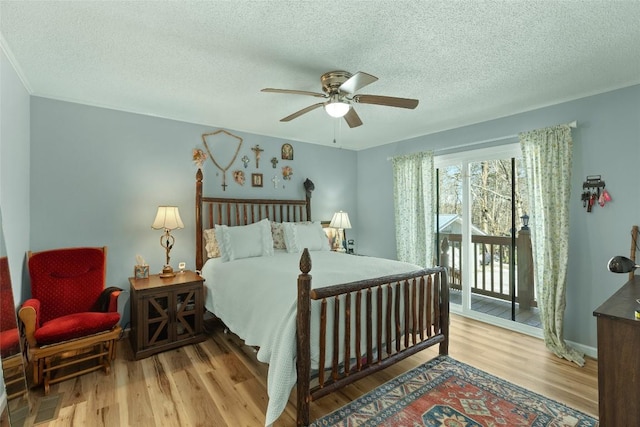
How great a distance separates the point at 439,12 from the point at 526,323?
3404mm

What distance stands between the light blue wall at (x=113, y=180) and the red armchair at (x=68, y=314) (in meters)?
0.29

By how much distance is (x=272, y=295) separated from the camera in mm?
2262

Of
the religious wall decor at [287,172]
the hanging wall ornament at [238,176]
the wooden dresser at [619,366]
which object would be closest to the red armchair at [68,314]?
the hanging wall ornament at [238,176]

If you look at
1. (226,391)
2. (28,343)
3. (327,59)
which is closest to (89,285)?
(28,343)

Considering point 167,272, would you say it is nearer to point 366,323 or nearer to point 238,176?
point 238,176

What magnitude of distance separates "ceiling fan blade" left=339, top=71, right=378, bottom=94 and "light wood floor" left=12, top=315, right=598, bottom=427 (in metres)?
2.24

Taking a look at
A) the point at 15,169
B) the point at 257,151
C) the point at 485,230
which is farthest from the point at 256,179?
the point at 485,230

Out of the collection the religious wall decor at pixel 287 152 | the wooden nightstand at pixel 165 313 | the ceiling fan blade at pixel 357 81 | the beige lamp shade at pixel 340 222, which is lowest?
the wooden nightstand at pixel 165 313

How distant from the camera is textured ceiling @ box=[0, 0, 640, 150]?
1.65 metres

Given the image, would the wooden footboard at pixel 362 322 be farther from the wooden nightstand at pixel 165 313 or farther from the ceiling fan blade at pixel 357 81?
the wooden nightstand at pixel 165 313

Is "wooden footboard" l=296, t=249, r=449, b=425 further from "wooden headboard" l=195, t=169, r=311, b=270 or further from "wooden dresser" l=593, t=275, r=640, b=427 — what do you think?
"wooden headboard" l=195, t=169, r=311, b=270

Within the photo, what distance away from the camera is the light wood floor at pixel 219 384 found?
1.99 meters

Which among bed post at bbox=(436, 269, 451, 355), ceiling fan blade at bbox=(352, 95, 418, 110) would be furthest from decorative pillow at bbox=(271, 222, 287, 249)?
ceiling fan blade at bbox=(352, 95, 418, 110)

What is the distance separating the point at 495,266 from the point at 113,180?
4.59m
